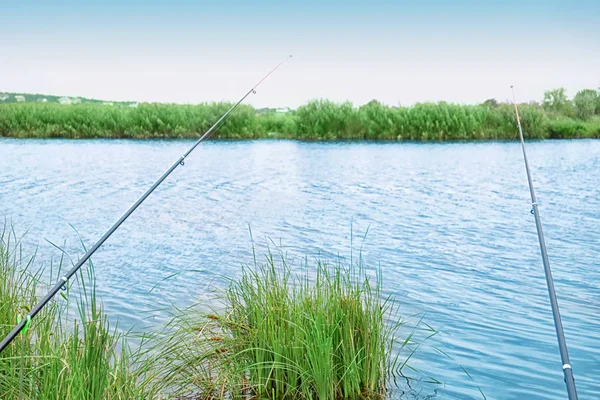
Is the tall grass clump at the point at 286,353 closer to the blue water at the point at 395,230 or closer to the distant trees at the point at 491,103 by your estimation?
the blue water at the point at 395,230

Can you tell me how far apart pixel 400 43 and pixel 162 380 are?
19.2 metres

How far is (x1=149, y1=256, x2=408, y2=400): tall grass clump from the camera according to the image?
11.0 feet

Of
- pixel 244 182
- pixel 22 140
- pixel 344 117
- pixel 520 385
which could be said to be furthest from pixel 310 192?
pixel 22 140

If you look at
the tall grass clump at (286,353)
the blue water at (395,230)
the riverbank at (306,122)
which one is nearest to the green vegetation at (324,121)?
the riverbank at (306,122)

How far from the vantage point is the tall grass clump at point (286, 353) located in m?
3.35

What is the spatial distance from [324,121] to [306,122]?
0.67m

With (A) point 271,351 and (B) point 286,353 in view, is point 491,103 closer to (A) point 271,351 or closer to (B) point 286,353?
(B) point 286,353

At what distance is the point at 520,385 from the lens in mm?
4102

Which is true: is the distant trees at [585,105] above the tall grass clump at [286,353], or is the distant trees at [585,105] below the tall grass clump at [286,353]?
above

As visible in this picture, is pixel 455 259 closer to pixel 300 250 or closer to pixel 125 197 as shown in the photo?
pixel 300 250

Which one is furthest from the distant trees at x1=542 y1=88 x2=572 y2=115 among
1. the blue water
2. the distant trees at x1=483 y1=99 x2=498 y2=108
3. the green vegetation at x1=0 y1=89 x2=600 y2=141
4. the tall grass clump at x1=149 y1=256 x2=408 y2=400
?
the tall grass clump at x1=149 y1=256 x2=408 y2=400

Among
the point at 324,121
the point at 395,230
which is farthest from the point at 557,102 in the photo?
the point at 395,230

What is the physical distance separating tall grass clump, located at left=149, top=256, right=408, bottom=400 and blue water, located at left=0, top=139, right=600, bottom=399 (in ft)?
1.26

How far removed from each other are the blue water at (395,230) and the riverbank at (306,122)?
362 centimetres
